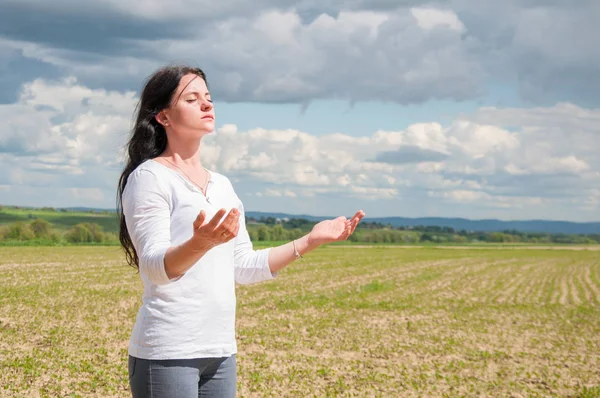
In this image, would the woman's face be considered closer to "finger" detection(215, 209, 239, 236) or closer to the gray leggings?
"finger" detection(215, 209, 239, 236)

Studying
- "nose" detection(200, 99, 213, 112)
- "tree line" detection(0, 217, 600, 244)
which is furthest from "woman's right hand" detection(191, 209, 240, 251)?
"tree line" detection(0, 217, 600, 244)

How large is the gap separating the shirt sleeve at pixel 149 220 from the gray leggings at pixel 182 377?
1.36ft

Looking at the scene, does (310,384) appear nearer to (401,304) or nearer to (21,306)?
(21,306)

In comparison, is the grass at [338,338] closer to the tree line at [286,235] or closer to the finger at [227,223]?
the finger at [227,223]

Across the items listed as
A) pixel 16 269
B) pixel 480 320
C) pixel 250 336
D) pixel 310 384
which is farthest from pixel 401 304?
pixel 16 269

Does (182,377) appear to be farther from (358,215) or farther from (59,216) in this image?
(59,216)

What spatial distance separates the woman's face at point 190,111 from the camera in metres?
3.35

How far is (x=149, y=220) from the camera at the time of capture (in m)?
3.08

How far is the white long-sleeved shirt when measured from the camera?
10.2ft

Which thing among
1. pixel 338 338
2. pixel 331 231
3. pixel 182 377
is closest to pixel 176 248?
pixel 182 377

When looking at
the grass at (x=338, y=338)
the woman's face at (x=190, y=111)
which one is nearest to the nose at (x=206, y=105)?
the woman's face at (x=190, y=111)

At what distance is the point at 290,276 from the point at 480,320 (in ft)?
49.5

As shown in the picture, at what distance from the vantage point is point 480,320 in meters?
22.7

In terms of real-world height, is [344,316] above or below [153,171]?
below
